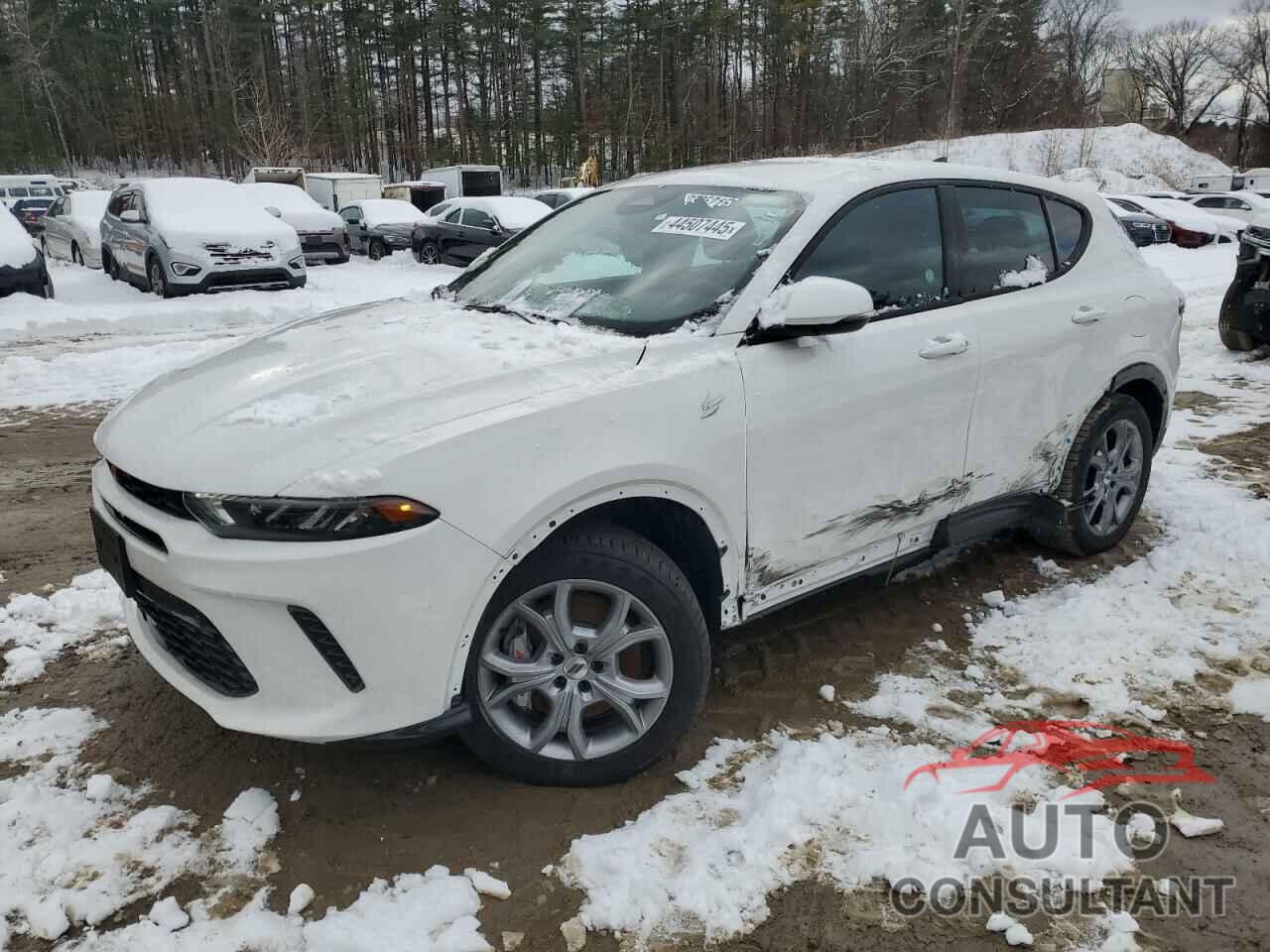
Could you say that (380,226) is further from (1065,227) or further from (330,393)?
(330,393)

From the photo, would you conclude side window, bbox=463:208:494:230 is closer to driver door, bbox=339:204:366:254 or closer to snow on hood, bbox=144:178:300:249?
driver door, bbox=339:204:366:254

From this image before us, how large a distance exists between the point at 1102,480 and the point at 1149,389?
54 centimetres

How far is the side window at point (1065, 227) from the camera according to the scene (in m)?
3.92

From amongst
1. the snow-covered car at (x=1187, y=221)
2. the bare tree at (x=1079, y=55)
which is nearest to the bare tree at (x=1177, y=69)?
the bare tree at (x=1079, y=55)

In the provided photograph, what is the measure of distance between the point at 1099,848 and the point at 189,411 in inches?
109

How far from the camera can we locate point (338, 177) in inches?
1049

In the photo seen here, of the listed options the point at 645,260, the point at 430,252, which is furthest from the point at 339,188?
the point at 645,260

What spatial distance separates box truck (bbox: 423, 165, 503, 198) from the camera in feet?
95.3

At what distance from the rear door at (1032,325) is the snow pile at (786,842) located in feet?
4.45

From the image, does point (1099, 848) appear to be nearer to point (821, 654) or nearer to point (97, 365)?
point (821, 654)

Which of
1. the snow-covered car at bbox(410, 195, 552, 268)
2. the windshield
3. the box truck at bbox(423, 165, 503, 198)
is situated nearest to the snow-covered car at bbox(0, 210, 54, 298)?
the snow-covered car at bbox(410, 195, 552, 268)

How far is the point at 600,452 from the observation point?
94.3 inches

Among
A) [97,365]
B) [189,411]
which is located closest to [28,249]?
[97,365]

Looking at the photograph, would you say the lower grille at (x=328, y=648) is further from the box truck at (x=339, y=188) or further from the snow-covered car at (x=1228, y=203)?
the snow-covered car at (x=1228, y=203)
